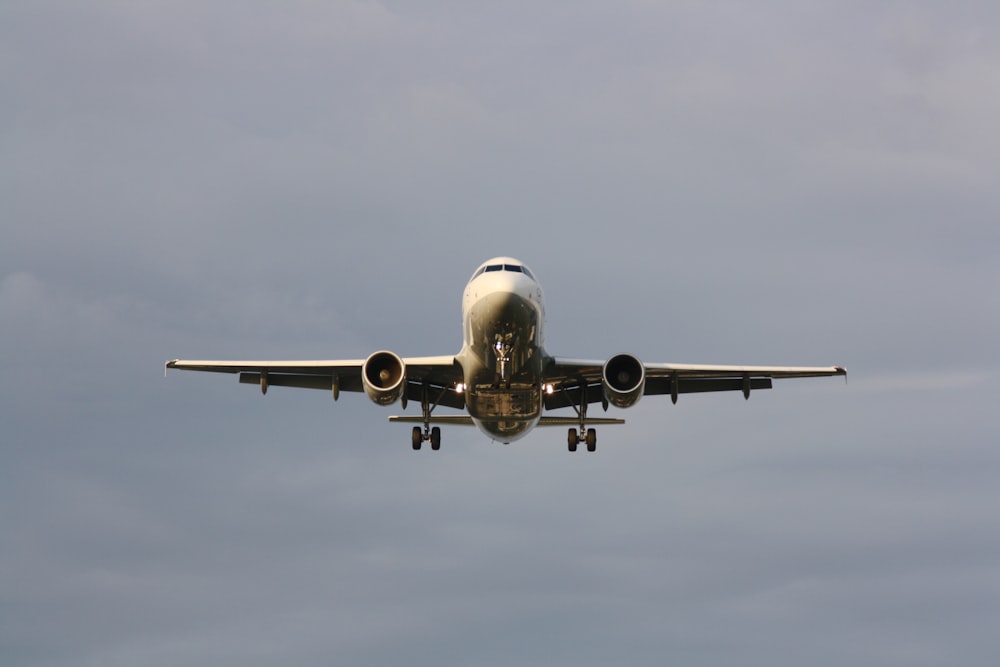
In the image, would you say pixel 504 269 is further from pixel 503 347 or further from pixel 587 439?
pixel 587 439

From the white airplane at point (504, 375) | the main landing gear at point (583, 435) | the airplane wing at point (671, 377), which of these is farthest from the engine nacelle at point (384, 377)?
the main landing gear at point (583, 435)

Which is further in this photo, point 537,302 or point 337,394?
point 337,394

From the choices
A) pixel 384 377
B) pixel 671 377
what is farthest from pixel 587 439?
pixel 384 377

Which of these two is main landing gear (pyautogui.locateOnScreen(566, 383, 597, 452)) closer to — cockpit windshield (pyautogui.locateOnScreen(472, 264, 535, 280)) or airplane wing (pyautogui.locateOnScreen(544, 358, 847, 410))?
airplane wing (pyautogui.locateOnScreen(544, 358, 847, 410))

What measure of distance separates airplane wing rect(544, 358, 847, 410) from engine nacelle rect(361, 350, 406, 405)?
180 inches

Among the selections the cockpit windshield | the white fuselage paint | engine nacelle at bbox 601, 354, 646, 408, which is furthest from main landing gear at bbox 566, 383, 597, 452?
the cockpit windshield

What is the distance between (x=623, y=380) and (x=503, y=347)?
361cm

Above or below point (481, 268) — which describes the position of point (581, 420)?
below

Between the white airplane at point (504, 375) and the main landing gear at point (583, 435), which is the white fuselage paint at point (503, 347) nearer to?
the white airplane at point (504, 375)

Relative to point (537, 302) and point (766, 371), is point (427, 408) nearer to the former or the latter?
point (537, 302)

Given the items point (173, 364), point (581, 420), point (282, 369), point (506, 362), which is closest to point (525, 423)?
point (581, 420)

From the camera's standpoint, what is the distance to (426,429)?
38.0 meters

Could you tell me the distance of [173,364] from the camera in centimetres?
3684

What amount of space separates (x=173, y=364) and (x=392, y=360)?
734cm
